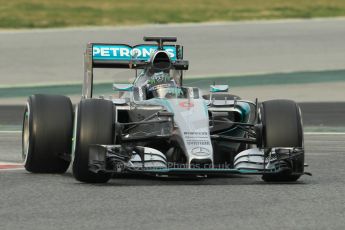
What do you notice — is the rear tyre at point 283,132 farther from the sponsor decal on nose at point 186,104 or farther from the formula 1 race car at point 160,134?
the sponsor decal on nose at point 186,104

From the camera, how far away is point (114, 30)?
1362 inches

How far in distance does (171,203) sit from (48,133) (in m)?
2.76

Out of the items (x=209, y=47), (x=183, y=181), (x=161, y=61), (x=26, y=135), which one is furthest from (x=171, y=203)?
(x=209, y=47)

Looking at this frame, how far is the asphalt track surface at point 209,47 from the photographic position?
2862cm

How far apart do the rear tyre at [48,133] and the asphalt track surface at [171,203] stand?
0.16 m

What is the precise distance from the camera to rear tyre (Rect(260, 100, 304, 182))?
12.0 m

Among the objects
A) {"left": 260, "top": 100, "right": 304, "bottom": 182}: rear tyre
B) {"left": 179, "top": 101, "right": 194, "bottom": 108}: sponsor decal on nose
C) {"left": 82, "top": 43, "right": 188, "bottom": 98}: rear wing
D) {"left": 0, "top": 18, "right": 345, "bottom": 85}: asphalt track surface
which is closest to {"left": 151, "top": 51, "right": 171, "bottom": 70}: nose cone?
{"left": 82, "top": 43, "right": 188, "bottom": 98}: rear wing

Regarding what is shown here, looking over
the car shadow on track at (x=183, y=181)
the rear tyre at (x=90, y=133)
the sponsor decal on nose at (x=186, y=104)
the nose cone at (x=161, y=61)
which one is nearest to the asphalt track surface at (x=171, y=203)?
the car shadow on track at (x=183, y=181)

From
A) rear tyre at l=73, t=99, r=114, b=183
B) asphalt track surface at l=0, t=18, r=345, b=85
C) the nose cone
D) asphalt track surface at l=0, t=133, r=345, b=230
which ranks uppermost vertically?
asphalt track surface at l=0, t=18, r=345, b=85

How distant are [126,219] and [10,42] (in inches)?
919

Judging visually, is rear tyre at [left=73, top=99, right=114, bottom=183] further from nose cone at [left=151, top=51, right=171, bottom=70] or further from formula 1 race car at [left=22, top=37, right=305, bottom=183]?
nose cone at [left=151, top=51, right=171, bottom=70]

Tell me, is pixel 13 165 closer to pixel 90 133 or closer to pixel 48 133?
pixel 48 133

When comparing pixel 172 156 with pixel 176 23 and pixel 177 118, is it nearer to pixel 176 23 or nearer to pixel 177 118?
pixel 177 118

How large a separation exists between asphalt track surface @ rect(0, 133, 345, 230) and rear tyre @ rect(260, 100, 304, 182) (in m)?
0.14
